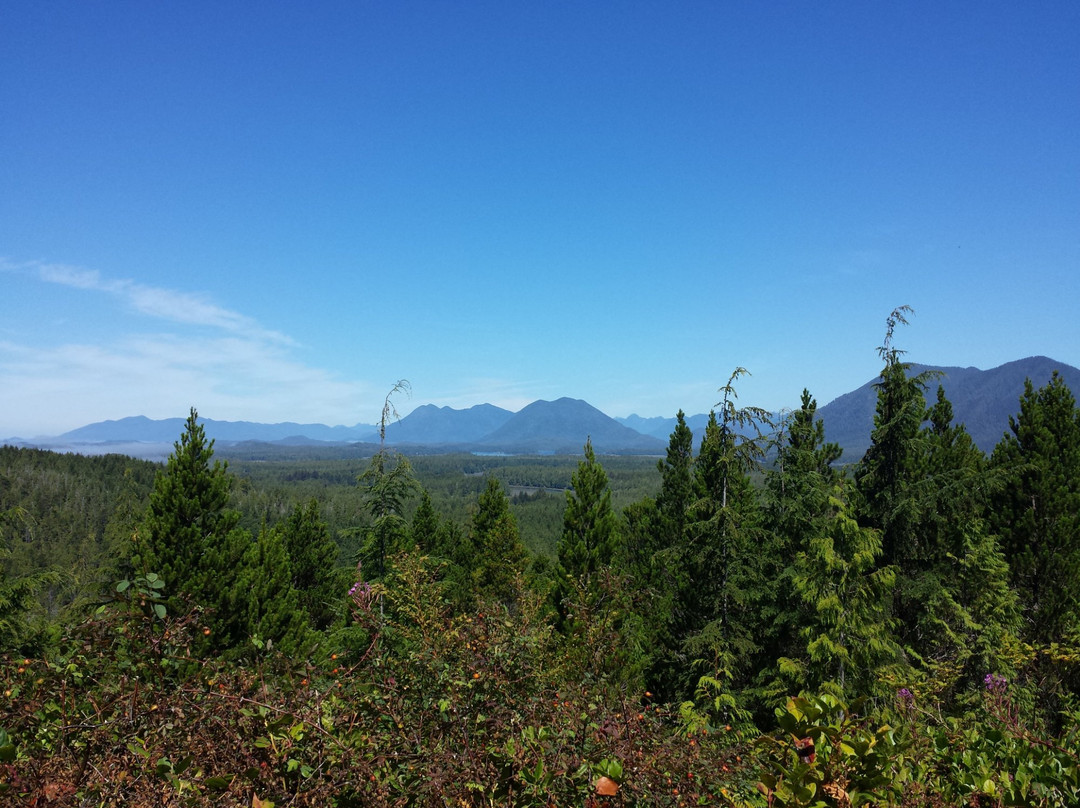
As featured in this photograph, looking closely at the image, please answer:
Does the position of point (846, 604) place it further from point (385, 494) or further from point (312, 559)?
point (312, 559)

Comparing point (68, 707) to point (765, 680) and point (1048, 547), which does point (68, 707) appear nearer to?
point (765, 680)

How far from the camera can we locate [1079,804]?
1.86 m

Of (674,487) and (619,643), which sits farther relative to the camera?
(674,487)

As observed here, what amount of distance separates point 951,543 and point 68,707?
16.2m

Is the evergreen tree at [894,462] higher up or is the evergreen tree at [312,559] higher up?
the evergreen tree at [894,462]

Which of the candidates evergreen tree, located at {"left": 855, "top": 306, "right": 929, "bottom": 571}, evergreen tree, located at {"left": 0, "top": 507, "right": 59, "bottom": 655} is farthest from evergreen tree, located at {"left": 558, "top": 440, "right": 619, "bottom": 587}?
evergreen tree, located at {"left": 0, "top": 507, "right": 59, "bottom": 655}

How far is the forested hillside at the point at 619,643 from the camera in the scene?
2.11m

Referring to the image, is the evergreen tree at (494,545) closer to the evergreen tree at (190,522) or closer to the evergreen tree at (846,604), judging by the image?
the evergreen tree at (190,522)

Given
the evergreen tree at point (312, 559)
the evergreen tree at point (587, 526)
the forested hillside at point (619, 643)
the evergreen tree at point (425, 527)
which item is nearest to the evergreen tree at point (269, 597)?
the forested hillside at point (619, 643)

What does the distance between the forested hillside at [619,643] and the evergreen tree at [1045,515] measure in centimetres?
7

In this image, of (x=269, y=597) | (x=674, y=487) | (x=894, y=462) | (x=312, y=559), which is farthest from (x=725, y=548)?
(x=312, y=559)

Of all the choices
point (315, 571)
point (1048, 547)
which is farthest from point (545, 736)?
point (315, 571)

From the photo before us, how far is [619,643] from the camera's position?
5066 mm

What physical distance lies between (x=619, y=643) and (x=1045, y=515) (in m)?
15.5
